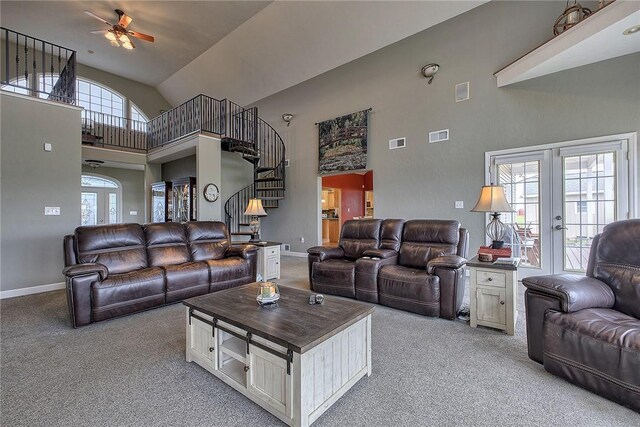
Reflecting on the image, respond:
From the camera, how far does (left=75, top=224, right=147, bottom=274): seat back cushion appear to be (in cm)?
330

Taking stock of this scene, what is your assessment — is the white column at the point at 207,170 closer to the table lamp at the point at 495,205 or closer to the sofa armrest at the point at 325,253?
the sofa armrest at the point at 325,253

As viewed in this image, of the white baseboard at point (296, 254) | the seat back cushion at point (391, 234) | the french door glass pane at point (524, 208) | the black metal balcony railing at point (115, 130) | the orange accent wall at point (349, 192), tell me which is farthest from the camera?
the orange accent wall at point (349, 192)

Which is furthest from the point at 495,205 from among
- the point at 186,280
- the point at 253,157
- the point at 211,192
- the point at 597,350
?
the point at 253,157

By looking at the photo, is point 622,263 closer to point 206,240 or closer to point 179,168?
point 206,240

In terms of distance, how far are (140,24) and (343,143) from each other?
5228 mm

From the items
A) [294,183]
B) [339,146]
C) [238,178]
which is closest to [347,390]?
[339,146]

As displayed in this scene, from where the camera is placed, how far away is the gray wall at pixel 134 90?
8.02 metres

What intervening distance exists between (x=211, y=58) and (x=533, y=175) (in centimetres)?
785

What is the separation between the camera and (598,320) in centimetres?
176

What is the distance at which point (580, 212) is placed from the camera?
405 centimetres

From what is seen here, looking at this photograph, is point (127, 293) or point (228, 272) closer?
point (127, 293)

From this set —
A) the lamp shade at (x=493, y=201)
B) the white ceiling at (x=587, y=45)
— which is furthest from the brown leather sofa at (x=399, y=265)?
the white ceiling at (x=587, y=45)

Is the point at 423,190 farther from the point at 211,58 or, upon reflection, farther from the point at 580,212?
the point at 211,58

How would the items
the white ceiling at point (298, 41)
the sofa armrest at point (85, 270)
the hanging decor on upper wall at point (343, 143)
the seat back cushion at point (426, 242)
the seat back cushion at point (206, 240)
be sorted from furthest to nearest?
1. the hanging decor on upper wall at point (343, 143)
2. the white ceiling at point (298, 41)
3. the seat back cushion at point (206, 240)
4. the seat back cushion at point (426, 242)
5. the sofa armrest at point (85, 270)
